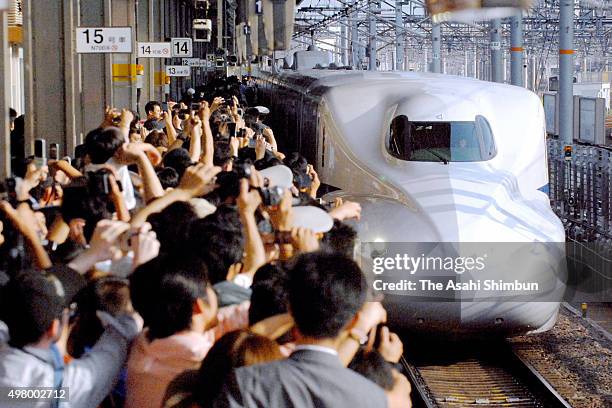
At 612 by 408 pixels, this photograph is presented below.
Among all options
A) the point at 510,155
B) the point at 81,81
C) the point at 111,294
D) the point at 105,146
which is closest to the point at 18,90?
the point at 81,81

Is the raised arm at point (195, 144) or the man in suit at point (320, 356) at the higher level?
the raised arm at point (195, 144)

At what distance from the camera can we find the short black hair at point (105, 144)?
21.8 feet

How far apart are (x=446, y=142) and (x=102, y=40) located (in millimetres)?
5703

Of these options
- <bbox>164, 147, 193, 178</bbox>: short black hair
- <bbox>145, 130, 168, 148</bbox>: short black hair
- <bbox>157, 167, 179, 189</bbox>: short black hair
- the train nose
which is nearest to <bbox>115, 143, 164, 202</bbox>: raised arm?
<bbox>157, 167, 179, 189</bbox>: short black hair

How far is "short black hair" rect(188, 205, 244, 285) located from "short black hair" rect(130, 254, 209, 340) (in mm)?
643

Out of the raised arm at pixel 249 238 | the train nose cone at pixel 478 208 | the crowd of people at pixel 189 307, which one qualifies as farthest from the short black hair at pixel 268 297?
the train nose cone at pixel 478 208

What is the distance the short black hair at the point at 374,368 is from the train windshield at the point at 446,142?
25.2ft

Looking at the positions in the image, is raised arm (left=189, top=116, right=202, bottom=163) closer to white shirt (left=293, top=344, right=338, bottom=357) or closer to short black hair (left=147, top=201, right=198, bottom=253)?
short black hair (left=147, top=201, right=198, bottom=253)

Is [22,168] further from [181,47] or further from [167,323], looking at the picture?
[181,47]

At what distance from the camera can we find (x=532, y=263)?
1052 centimetres

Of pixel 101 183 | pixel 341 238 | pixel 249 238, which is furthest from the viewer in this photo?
pixel 341 238

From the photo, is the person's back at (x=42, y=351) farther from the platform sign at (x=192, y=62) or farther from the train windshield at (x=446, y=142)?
the platform sign at (x=192, y=62)

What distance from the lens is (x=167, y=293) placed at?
4.27 metres

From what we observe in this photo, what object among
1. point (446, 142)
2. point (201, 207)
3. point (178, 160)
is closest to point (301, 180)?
point (178, 160)
